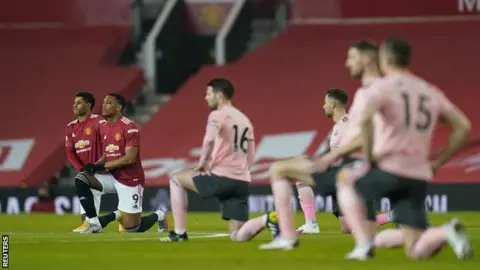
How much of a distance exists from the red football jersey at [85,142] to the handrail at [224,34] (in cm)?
1451

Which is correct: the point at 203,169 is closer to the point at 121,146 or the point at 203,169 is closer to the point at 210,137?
the point at 210,137

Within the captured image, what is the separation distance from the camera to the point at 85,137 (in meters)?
18.2

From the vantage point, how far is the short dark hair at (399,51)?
10.6 metres

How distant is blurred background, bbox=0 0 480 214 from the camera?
98.2 ft

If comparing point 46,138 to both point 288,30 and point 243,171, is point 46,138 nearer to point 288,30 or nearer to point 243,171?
point 288,30

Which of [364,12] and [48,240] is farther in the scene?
[364,12]

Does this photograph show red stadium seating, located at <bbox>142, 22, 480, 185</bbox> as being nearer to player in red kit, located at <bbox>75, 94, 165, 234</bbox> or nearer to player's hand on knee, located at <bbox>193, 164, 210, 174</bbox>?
player in red kit, located at <bbox>75, 94, 165, 234</bbox>

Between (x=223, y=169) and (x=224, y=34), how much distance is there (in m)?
18.6

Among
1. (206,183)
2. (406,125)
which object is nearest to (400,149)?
(406,125)

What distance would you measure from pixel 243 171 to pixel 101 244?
167cm

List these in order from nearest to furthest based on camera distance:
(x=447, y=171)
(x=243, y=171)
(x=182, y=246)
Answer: (x=182, y=246), (x=243, y=171), (x=447, y=171)

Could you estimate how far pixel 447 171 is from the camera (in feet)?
92.2

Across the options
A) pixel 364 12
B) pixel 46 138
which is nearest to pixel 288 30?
pixel 364 12

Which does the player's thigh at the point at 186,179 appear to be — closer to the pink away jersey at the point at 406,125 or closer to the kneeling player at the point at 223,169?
the kneeling player at the point at 223,169
